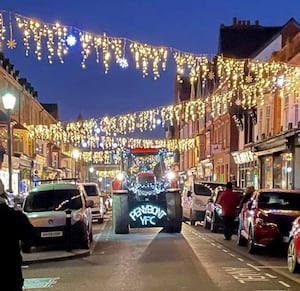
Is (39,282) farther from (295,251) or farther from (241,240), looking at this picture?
(241,240)

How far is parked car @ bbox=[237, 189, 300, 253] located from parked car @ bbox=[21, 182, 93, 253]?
14.3 ft

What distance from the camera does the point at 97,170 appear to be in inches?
3401

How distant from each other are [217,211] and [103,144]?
27078mm

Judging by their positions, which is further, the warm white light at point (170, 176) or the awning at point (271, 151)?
the awning at point (271, 151)

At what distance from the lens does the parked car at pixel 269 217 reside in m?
15.8

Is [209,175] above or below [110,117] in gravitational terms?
below

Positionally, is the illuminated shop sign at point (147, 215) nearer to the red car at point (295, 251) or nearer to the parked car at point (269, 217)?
the parked car at point (269, 217)

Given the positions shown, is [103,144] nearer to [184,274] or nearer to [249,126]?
[249,126]

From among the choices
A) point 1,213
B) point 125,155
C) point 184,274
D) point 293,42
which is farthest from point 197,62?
point 1,213

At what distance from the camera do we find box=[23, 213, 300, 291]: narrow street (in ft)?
38.2

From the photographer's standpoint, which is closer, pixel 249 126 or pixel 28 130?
pixel 249 126

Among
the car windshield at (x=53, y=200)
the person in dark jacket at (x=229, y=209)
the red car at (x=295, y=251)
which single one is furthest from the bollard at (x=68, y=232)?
the red car at (x=295, y=251)

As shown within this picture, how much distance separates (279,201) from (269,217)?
1.26 meters

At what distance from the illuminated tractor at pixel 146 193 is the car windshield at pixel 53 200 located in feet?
12.6
